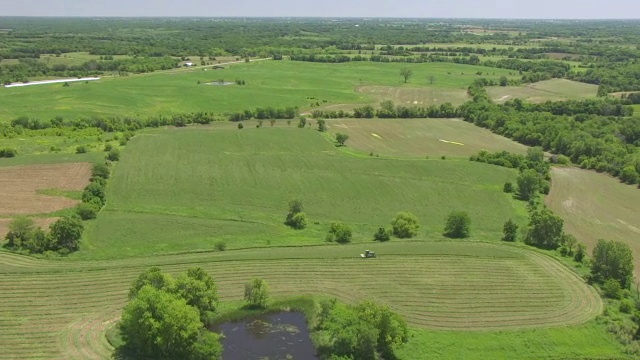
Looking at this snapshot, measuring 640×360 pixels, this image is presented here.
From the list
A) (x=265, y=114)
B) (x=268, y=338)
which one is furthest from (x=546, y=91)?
(x=268, y=338)

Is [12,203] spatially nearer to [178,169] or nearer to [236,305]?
[178,169]

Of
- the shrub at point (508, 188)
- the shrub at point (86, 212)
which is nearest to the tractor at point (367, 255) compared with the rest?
the shrub at point (508, 188)

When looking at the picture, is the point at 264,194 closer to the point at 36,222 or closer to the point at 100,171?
the point at 100,171

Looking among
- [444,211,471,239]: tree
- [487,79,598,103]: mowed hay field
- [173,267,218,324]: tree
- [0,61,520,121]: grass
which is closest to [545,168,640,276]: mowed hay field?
[444,211,471,239]: tree

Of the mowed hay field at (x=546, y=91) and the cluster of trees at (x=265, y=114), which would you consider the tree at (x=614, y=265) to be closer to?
the cluster of trees at (x=265, y=114)

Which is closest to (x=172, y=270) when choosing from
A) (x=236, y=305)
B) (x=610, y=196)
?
(x=236, y=305)
